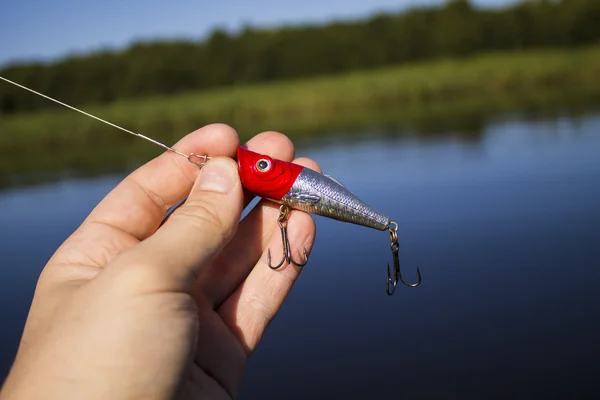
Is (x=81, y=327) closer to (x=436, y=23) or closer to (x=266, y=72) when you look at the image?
(x=266, y=72)

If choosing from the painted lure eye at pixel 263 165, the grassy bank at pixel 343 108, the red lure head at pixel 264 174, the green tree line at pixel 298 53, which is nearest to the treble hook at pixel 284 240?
the red lure head at pixel 264 174

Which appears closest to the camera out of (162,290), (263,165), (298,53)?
(162,290)

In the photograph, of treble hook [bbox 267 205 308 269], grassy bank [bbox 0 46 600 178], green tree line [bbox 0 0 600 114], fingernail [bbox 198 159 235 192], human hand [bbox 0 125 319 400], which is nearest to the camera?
human hand [bbox 0 125 319 400]

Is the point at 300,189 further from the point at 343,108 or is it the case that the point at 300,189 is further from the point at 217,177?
the point at 343,108

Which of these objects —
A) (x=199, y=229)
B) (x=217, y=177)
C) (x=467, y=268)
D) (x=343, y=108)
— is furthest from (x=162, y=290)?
(x=343, y=108)

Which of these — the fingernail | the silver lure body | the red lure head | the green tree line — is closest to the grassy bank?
the green tree line

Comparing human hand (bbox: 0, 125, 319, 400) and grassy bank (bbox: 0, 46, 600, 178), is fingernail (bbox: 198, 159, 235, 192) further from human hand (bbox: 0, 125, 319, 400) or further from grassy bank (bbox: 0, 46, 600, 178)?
grassy bank (bbox: 0, 46, 600, 178)

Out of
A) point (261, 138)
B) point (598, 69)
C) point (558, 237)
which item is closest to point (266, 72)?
point (598, 69)

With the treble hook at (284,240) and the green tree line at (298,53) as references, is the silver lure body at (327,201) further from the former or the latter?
the green tree line at (298,53)
